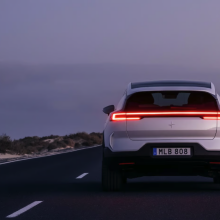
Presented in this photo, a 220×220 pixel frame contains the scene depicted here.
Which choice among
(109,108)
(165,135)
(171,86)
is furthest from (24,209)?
(171,86)

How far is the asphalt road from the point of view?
8.23m

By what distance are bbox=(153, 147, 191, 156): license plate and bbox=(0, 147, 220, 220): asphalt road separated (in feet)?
2.53

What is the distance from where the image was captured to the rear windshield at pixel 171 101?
1020 centimetres

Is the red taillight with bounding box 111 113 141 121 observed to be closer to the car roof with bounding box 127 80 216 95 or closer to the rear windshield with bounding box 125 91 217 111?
the rear windshield with bounding box 125 91 217 111

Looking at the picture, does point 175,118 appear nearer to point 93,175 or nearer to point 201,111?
point 201,111

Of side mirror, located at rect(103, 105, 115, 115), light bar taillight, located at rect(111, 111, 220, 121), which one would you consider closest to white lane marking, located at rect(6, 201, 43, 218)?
light bar taillight, located at rect(111, 111, 220, 121)

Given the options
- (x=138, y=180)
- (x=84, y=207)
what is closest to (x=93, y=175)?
(x=138, y=180)

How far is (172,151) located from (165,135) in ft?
1.05

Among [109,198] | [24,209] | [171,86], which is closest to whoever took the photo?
[24,209]

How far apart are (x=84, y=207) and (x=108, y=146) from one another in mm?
1739

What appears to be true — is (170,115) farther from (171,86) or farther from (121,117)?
(121,117)

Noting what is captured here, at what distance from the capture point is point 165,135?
10109 mm

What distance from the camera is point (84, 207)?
8938mm

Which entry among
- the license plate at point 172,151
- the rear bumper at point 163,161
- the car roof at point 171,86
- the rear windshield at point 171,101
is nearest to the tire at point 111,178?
the rear bumper at point 163,161
